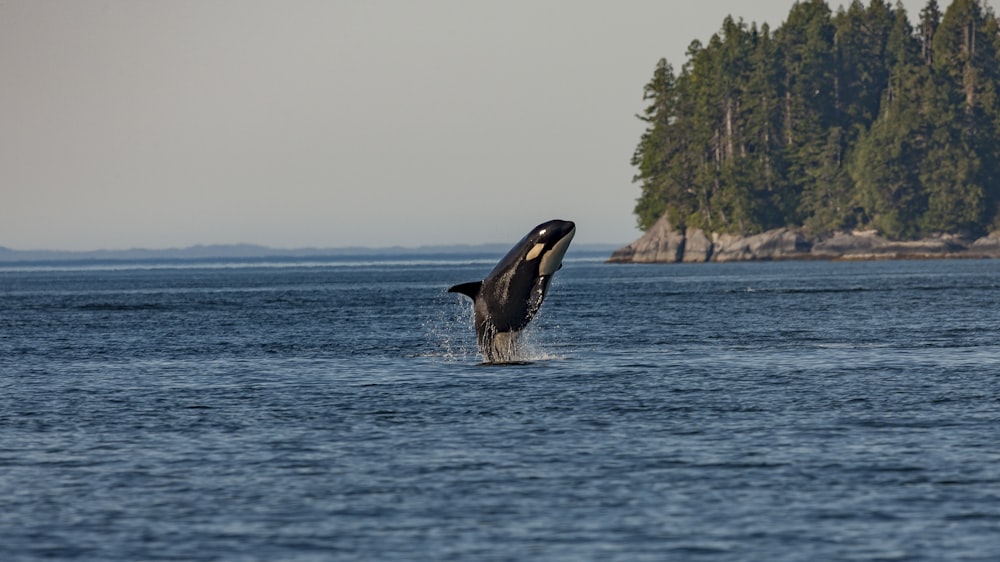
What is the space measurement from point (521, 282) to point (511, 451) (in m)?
11.7

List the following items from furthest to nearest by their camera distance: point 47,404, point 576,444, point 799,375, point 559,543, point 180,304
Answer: point 180,304, point 799,375, point 47,404, point 576,444, point 559,543

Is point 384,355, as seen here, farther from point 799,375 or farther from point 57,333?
point 57,333

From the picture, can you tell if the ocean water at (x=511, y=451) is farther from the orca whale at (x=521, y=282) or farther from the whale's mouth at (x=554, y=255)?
the whale's mouth at (x=554, y=255)

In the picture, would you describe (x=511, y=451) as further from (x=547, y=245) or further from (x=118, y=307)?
(x=118, y=307)

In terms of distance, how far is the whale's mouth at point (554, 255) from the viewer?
3491 cm

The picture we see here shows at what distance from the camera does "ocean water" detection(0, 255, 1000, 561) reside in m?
18.1

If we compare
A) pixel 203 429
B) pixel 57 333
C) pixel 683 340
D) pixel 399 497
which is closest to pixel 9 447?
pixel 203 429

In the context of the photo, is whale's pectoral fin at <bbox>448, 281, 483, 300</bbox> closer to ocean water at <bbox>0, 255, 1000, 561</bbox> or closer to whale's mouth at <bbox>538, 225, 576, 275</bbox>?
whale's mouth at <bbox>538, 225, 576, 275</bbox>

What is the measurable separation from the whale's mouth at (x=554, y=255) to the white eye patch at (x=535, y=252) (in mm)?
175

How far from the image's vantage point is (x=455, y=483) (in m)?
21.5

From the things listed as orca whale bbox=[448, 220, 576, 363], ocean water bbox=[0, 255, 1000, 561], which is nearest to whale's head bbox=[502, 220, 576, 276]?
orca whale bbox=[448, 220, 576, 363]

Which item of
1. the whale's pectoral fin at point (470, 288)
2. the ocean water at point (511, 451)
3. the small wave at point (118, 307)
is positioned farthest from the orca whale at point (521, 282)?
the small wave at point (118, 307)

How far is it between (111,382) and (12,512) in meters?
18.3

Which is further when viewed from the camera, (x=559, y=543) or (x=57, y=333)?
(x=57, y=333)
